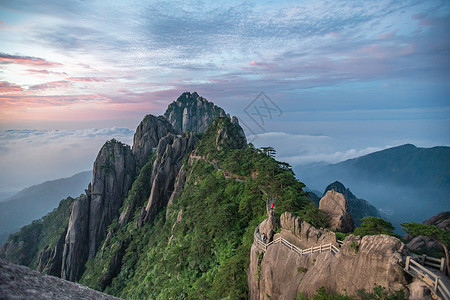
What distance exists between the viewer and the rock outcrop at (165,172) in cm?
4897

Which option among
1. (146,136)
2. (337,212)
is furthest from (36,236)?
(337,212)

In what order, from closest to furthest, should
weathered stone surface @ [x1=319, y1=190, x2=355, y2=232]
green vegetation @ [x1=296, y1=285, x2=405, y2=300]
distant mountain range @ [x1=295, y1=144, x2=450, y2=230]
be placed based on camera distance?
green vegetation @ [x1=296, y1=285, x2=405, y2=300], weathered stone surface @ [x1=319, y1=190, x2=355, y2=232], distant mountain range @ [x1=295, y1=144, x2=450, y2=230]

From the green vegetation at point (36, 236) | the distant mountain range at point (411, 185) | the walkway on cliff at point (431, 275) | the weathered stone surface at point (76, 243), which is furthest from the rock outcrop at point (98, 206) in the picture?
the distant mountain range at point (411, 185)

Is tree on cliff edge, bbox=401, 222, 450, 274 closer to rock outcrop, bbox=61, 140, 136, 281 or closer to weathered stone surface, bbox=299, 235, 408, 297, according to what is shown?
weathered stone surface, bbox=299, 235, 408, 297

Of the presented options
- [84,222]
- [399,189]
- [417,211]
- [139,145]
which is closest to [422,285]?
[84,222]

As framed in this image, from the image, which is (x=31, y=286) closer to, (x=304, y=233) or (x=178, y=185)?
(x=304, y=233)

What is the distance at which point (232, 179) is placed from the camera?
108 ft

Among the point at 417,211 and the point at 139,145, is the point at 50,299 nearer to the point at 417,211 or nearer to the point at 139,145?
the point at 139,145

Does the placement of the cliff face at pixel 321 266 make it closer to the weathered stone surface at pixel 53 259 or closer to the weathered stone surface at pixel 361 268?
the weathered stone surface at pixel 361 268

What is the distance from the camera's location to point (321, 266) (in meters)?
11.9

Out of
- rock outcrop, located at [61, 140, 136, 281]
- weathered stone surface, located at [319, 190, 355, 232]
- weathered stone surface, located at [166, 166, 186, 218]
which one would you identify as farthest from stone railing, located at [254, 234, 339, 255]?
rock outcrop, located at [61, 140, 136, 281]

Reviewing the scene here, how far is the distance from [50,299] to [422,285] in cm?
1147

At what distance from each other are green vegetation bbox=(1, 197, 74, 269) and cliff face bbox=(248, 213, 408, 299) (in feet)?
226

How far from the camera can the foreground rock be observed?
5.54 metres
